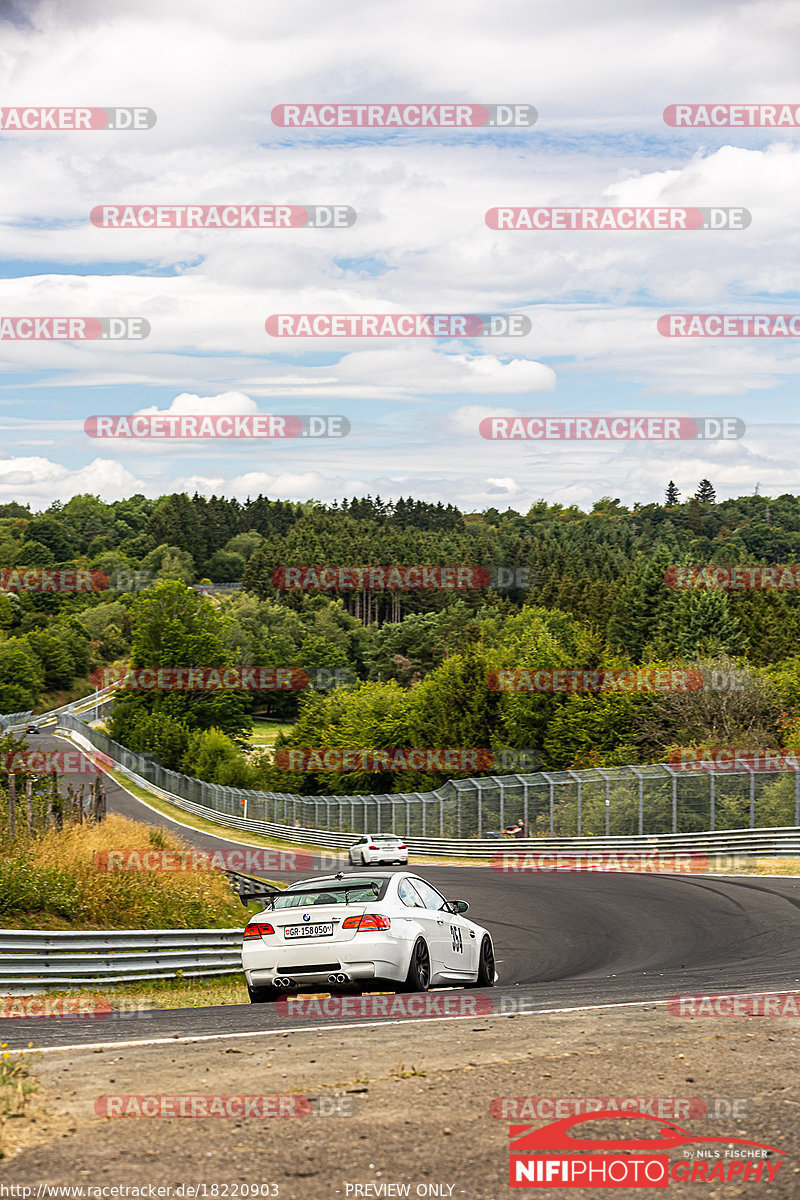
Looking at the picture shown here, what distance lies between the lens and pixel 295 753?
7944cm

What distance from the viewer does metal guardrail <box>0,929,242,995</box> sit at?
11844 mm

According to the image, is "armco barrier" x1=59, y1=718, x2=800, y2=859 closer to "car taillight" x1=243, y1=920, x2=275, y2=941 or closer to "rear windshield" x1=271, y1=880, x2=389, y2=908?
"rear windshield" x1=271, y1=880, x2=389, y2=908

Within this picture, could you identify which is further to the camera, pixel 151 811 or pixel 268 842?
pixel 151 811

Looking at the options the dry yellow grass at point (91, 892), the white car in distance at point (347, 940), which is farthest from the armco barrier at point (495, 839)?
the white car in distance at point (347, 940)

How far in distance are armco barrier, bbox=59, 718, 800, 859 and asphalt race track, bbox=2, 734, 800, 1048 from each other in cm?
204

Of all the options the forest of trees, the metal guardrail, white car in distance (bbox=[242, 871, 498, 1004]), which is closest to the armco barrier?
the forest of trees

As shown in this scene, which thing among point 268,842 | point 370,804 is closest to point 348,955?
point 370,804

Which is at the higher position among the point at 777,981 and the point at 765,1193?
the point at 765,1193

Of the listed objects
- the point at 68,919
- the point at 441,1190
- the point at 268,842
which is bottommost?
the point at 268,842

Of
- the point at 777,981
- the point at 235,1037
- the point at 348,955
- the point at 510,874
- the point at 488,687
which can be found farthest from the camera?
the point at 488,687

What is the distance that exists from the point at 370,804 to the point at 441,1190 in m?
45.8

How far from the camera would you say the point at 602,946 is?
17.2m

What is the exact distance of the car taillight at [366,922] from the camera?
1059 cm

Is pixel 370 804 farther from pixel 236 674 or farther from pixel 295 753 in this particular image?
pixel 236 674
